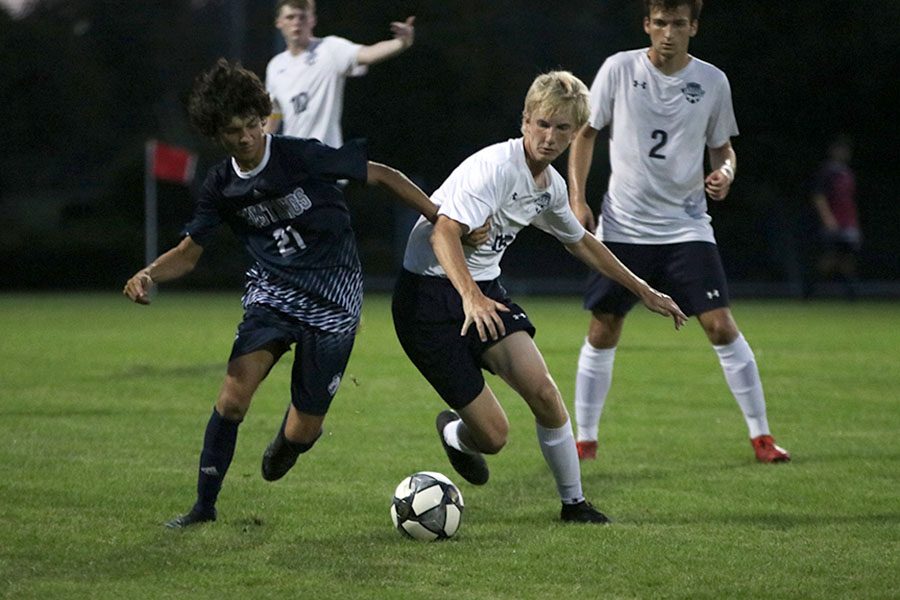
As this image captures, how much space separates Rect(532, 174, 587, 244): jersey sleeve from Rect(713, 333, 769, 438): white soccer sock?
1.82m

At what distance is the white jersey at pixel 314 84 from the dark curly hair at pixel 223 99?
16.5 feet

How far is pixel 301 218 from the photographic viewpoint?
5.67 m

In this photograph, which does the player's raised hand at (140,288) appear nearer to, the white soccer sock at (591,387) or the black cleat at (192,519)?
the black cleat at (192,519)

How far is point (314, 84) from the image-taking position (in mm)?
10602

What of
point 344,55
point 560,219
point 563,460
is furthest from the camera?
point 344,55

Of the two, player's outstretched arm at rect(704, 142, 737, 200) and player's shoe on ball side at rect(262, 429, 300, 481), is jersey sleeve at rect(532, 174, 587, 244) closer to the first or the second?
player's outstretched arm at rect(704, 142, 737, 200)

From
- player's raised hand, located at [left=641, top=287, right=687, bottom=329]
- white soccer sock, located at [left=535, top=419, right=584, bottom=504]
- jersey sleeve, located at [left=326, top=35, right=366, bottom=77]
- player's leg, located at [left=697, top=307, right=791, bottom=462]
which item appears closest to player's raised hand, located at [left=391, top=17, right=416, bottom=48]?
jersey sleeve, located at [left=326, top=35, right=366, bottom=77]

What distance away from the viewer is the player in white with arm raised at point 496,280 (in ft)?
18.2

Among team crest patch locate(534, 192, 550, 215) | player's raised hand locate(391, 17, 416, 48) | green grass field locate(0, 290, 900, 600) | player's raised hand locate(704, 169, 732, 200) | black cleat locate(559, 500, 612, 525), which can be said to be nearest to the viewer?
green grass field locate(0, 290, 900, 600)

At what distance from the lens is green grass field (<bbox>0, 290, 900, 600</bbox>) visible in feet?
15.6

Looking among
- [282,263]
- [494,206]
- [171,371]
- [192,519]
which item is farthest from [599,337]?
[171,371]

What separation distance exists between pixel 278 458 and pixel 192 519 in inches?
19.9

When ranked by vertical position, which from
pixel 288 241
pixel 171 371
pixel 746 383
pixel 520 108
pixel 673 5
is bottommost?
pixel 520 108

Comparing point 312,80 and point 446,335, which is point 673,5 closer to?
point 446,335
